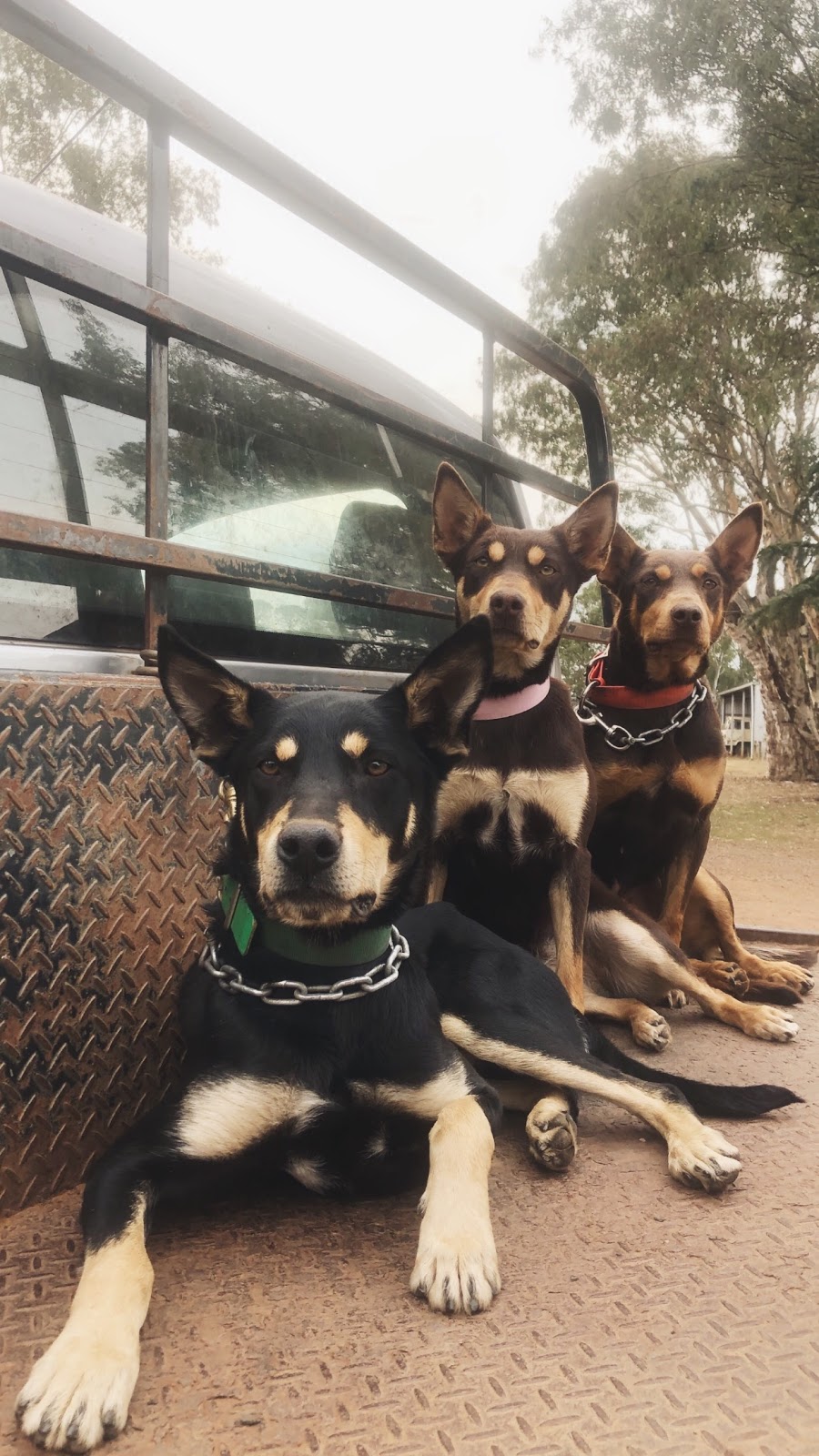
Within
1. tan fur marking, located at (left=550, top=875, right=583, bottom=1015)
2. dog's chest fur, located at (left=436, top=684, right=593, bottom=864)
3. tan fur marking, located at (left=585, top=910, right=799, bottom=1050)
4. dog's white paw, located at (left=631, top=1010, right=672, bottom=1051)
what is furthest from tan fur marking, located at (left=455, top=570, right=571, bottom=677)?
dog's white paw, located at (left=631, top=1010, right=672, bottom=1051)

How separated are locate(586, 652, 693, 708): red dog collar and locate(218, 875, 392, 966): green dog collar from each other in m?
1.84

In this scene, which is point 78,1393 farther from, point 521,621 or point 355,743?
point 521,621

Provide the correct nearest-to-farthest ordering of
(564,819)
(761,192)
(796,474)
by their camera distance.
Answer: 1. (564,819)
2. (761,192)
3. (796,474)

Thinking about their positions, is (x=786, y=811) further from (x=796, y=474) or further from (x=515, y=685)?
(x=515, y=685)

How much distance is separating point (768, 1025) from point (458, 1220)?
1.64 m

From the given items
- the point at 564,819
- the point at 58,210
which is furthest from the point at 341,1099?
the point at 58,210

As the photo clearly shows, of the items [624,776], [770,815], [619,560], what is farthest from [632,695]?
[770,815]

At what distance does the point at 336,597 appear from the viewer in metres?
2.59

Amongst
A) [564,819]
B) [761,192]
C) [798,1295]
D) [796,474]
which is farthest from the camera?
[796,474]

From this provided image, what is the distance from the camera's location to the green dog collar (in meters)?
1.93

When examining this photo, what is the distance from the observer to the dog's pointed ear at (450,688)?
2.08 metres

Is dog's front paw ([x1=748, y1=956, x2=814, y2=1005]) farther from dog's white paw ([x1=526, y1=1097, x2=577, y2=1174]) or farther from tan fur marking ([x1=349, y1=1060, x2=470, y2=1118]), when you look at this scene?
tan fur marking ([x1=349, y1=1060, x2=470, y2=1118])

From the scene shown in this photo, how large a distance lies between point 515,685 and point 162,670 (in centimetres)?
136

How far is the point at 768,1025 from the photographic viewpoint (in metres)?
2.89
